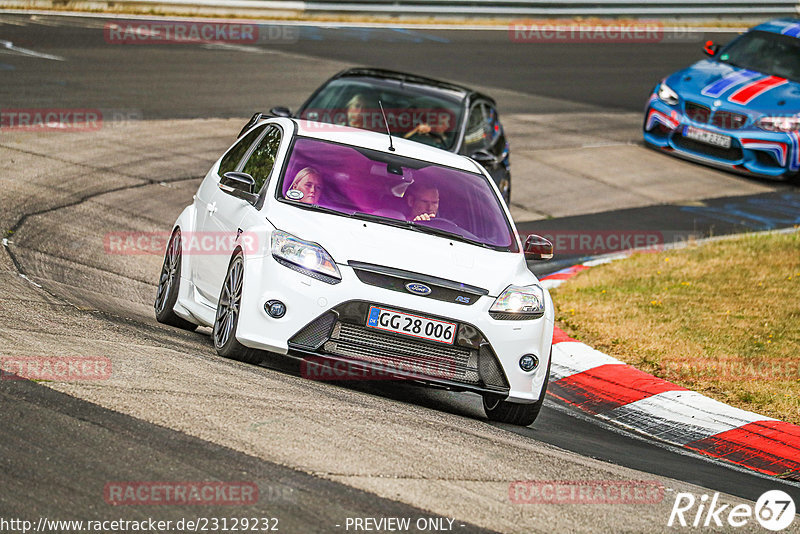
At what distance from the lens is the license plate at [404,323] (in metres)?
6.75

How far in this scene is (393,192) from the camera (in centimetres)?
779

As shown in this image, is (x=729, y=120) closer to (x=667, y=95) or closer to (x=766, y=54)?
(x=667, y=95)

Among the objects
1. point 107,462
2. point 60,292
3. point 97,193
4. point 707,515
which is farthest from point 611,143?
point 107,462

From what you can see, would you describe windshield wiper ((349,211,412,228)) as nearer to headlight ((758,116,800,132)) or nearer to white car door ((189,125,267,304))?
white car door ((189,125,267,304))

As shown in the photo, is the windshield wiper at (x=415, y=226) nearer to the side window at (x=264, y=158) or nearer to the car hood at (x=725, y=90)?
the side window at (x=264, y=158)

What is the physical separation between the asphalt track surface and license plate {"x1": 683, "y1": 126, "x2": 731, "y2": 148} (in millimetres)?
1099

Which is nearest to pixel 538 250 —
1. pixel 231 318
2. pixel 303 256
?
pixel 303 256

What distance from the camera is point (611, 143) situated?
63.7 ft

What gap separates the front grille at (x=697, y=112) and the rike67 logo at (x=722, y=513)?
12.4m

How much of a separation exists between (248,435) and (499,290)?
6.93 ft

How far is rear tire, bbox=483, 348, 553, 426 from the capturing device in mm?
7254

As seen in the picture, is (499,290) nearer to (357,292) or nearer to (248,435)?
(357,292)

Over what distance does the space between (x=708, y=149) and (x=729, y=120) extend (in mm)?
646

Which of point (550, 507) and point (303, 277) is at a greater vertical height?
point (303, 277)
